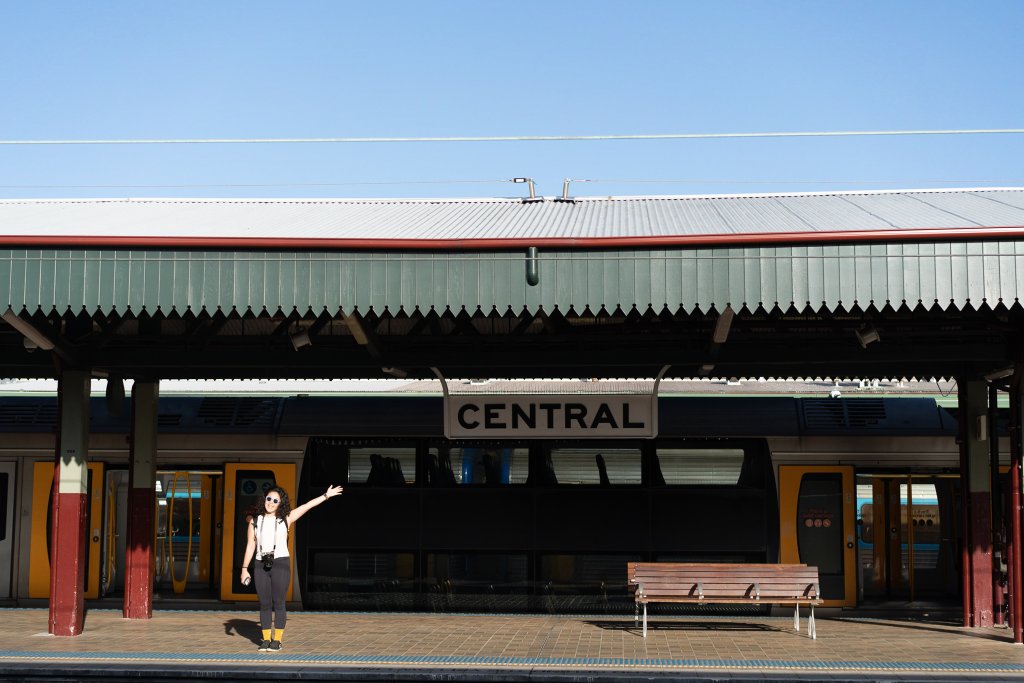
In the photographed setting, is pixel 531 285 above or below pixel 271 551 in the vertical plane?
above

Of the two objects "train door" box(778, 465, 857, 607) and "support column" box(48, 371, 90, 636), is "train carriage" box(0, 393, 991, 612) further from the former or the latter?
"support column" box(48, 371, 90, 636)

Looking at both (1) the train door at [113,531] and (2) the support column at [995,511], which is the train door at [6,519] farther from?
(2) the support column at [995,511]

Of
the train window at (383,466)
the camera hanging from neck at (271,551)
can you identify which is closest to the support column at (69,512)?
the camera hanging from neck at (271,551)

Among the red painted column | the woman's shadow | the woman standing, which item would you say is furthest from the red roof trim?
the woman's shadow

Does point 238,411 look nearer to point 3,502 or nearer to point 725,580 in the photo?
point 3,502

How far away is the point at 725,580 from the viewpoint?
11.7 metres

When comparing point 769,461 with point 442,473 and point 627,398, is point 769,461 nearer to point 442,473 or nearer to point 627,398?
point 627,398

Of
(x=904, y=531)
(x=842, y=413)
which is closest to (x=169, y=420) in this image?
(x=842, y=413)

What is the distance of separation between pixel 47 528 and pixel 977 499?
34.5ft

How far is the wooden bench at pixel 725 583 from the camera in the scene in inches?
455

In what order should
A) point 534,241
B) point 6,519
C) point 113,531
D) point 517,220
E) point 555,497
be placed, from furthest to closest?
point 113,531 < point 6,519 < point 555,497 < point 517,220 < point 534,241

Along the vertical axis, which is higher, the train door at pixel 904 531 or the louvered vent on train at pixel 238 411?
the louvered vent on train at pixel 238 411

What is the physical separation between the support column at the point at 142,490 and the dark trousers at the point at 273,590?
2.85 metres

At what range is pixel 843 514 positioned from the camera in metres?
13.7
